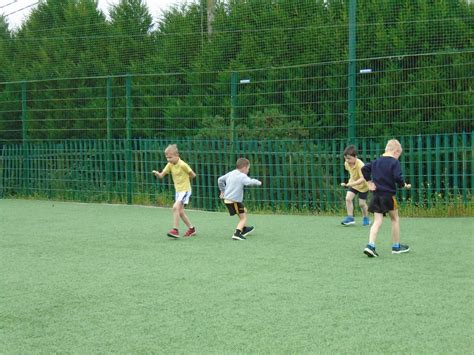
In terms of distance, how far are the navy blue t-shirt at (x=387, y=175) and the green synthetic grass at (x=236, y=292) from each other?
0.77 metres

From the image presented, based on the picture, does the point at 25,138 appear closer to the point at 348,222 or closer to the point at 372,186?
the point at 348,222

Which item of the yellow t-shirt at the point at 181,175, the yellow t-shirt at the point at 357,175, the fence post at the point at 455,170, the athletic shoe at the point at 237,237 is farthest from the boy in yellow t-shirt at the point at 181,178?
the fence post at the point at 455,170

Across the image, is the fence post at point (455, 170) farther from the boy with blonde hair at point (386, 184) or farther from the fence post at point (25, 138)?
the fence post at point (25, 138)

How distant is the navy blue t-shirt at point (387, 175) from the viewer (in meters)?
8.26

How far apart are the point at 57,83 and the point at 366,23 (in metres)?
8.94

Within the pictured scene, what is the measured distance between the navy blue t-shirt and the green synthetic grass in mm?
769

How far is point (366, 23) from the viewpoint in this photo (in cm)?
1520

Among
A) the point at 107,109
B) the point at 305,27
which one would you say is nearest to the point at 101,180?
the point at 107,109

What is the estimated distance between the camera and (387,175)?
8305 millimetres

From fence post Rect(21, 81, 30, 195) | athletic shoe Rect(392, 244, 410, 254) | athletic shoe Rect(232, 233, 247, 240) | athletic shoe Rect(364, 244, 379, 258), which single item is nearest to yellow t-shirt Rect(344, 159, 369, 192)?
athletic shoe Rect(232, 233, 247, 240)

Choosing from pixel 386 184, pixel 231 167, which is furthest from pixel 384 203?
pixel 231 167

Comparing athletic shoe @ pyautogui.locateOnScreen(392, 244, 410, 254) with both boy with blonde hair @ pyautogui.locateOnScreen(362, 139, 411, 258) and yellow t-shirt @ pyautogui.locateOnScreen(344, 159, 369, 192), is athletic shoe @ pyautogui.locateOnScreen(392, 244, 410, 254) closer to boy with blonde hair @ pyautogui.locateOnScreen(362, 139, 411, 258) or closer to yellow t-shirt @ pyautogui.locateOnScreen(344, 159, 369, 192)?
boy with blonde hair @ pyautogui.locateOnScreen(362, 139, 411, 258)

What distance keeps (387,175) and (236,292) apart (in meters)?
2.79

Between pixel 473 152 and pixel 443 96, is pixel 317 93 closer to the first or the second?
pixel 443 96
